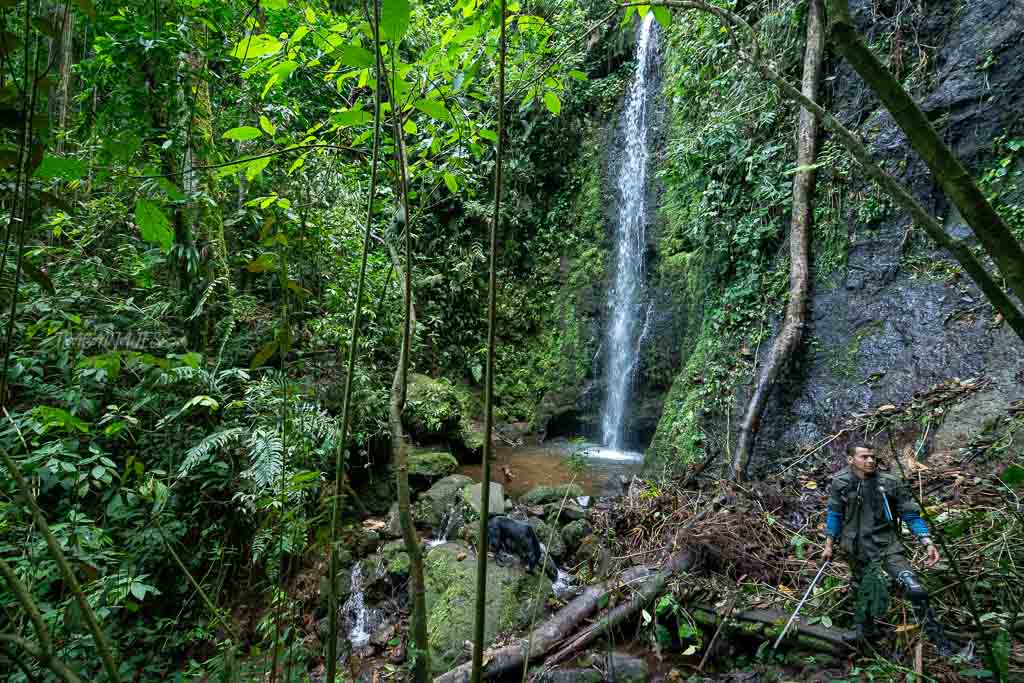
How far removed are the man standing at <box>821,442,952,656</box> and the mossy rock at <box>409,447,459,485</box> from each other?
5092 mm

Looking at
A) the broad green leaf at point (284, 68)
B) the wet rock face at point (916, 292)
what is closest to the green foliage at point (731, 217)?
the wet rock face at point (916, 292)

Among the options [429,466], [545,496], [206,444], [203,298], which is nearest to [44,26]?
[206,444]

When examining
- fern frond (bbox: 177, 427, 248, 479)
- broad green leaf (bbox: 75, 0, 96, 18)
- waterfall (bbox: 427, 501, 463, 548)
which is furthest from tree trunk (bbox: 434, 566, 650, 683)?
broad green leaf (bbox: 75, 0, 96, 18)

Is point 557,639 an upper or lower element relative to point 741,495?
lower

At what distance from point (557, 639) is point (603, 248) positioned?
9426mm

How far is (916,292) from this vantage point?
198 inches

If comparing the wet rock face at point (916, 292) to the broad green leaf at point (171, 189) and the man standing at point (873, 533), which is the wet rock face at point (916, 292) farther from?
the broad green leaf at point (171, 189)

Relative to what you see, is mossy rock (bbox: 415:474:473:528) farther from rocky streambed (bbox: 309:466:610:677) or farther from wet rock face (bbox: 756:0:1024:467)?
wet rock face (bbox: 756:0:1024:467)

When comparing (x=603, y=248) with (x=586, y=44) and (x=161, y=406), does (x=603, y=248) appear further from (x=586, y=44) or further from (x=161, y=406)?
(x=161, y=406)

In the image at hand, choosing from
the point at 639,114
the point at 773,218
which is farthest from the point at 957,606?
the point at 639,114

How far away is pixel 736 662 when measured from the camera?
3.35m

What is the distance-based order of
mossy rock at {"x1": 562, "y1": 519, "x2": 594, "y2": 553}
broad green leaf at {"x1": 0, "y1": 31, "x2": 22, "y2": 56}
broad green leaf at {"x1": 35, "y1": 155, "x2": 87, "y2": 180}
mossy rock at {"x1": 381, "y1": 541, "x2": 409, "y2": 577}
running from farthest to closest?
Answer: mossy rock at {"x1": 562, "y1": 519, "x2": 594, "y2": 553}
mossy rock at {"x1": 381, "y1": 541, "x2": 409, "y2": 577}
broad green leaf at {"x1": 35, "y1": 155, "x2": 87, "y2": 180}
broad green leaf at {"x1": 0, "y1": 31, "x2": 22, "y2": 56}

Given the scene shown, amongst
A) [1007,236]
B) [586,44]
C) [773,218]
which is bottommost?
[1007,236]

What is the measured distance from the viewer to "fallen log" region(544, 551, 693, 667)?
3520 millimetres
